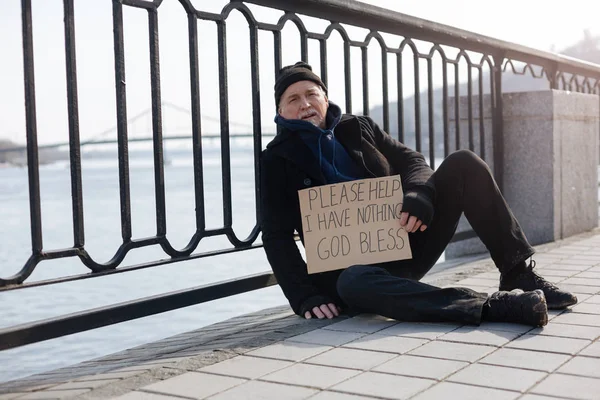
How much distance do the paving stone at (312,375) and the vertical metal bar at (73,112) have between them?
1014 mm

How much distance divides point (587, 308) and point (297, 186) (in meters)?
1.26

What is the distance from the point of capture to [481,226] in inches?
131

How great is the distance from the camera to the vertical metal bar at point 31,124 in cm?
272

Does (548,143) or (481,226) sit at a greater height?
(548,143)

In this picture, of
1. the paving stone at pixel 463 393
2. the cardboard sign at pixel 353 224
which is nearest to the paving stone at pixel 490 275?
the cardboard sign at pixel 353 224

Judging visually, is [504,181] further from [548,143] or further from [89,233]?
[89,233]

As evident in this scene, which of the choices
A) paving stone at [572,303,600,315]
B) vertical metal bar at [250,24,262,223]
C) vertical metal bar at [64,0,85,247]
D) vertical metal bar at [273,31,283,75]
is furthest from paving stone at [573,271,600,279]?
vertical metal bar at [64,0,85,247]

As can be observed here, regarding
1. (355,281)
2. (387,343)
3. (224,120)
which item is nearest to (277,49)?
(224,120)

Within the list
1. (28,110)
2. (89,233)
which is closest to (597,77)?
(89,233)

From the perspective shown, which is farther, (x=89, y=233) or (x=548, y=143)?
(x=89, y=233)

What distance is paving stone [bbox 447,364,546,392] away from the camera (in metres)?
2.18

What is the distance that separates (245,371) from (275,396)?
30 centimetres

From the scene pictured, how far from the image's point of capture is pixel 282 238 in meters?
3.24

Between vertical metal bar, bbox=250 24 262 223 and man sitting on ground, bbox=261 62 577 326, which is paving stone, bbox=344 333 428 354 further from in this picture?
vertical metal bar, bbox=250 24 262 223
